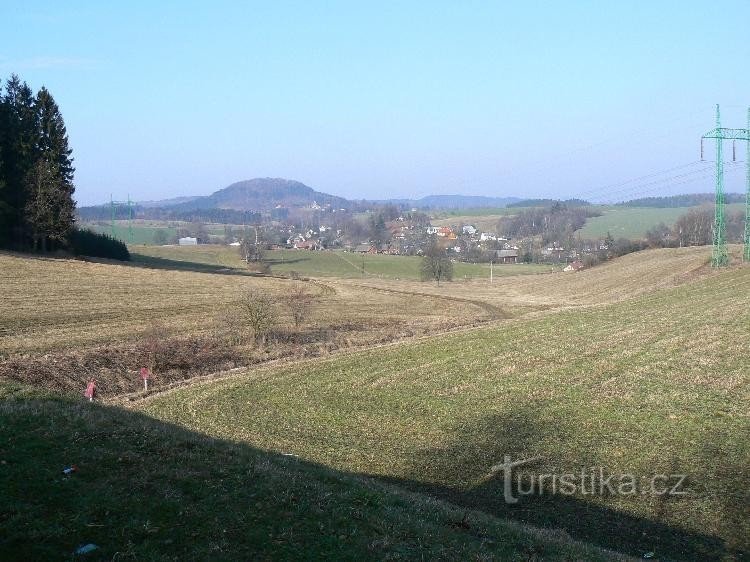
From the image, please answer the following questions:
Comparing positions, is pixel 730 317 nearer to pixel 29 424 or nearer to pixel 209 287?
pixel 29 424

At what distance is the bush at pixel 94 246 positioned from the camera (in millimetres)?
68625

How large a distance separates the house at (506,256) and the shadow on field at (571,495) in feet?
348

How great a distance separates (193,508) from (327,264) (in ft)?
336

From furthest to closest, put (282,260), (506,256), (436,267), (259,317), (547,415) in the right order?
(506,256), (282,260), (436,267), (259,317), (547,415)

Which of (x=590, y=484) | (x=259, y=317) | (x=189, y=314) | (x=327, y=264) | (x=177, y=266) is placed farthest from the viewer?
(x=327, y=264)

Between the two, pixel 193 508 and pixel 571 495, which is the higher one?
pixel 193 508

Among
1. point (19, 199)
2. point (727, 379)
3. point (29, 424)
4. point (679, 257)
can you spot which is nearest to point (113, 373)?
point (29, 424)

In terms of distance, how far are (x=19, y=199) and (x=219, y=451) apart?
193ft

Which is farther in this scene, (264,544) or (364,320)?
(364,320)

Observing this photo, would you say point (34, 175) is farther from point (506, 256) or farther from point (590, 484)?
point (506, 256)

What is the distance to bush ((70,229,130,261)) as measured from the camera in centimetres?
6862

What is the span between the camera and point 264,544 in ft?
25.0

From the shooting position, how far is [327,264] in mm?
110375

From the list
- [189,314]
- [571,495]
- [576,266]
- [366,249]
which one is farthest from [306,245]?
[571,495]
